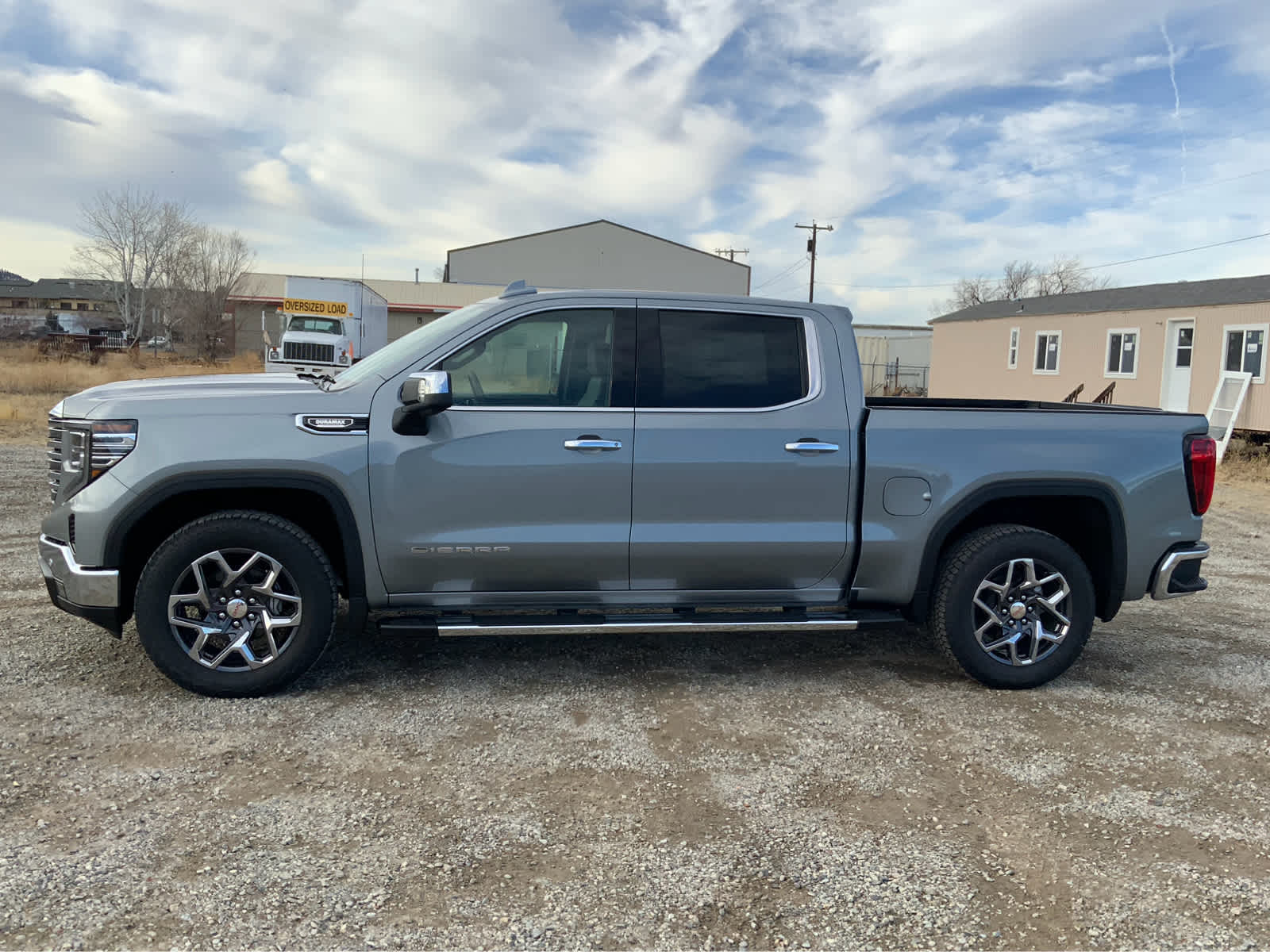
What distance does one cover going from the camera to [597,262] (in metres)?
49.2

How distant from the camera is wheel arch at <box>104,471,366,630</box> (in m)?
4.07

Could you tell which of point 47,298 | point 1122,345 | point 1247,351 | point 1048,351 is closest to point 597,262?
point 1048,351

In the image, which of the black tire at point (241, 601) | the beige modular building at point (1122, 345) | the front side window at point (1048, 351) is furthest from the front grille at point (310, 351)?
the black tire at point (241, 601)

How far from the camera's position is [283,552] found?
4.15m

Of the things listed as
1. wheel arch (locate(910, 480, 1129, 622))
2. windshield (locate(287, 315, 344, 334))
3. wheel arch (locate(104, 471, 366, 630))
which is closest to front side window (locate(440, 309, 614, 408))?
wheel arch (locate(104, 471, 366, 630))

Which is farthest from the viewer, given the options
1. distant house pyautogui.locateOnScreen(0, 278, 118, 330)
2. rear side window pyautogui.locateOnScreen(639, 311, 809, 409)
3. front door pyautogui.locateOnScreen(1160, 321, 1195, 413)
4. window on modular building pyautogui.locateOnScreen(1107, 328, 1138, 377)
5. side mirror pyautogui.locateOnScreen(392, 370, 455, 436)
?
distant house pyautogui.locateOnScreen(0, 278, 118, 330)

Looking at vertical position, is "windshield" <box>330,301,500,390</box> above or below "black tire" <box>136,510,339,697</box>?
above

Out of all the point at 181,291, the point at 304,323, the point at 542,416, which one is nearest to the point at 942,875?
the point at 542,416

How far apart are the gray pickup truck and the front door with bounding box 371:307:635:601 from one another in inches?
0.4

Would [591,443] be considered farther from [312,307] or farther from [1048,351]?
[1048,351]

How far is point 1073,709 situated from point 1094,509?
1003mm

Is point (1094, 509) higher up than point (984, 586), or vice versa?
point (1094, 509)

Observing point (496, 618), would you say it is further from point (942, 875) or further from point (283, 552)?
point (942, 875)

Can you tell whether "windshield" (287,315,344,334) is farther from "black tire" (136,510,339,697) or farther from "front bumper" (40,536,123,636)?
"black tire" (136,510,339,697)
